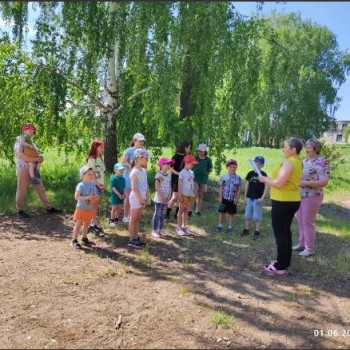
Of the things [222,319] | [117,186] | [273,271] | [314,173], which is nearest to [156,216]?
[117,186]

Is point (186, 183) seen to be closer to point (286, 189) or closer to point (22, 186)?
point (286, 189)

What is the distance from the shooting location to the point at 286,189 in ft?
16.9

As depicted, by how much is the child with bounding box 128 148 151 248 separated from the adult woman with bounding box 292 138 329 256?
2461 millimetres

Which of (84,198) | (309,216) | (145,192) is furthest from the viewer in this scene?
(145,192)

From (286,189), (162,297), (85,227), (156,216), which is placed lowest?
(162,297)

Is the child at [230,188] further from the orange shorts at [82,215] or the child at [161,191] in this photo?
the orange shorts at [82,215]

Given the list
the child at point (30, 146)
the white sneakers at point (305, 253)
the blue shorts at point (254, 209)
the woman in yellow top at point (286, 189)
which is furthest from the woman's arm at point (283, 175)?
the child at point (30, 146)

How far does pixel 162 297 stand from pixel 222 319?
845 mm

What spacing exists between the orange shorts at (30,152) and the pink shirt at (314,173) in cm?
509

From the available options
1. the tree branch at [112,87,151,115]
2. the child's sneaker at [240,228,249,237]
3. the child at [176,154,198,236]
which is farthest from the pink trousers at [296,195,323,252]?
the tree branch at [112,87,151,115]

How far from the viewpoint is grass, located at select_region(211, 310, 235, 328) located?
12.7 feet

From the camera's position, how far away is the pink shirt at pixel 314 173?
5980mm

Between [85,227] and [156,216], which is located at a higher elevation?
Result: [156,216]

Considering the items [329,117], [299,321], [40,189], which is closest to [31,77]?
[40,189]
